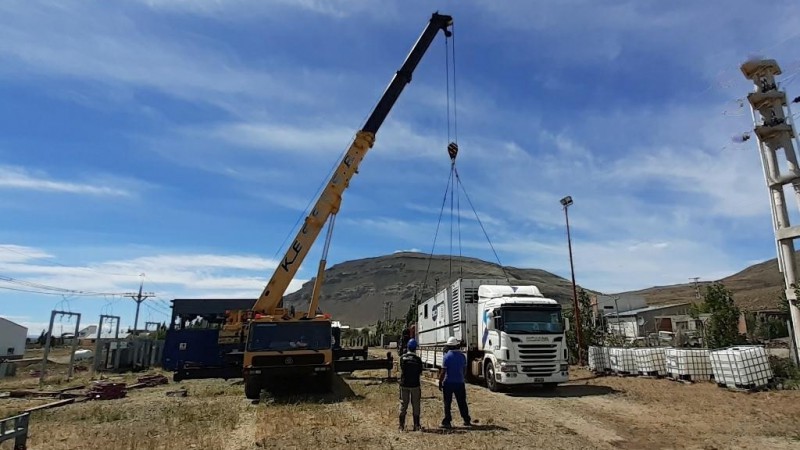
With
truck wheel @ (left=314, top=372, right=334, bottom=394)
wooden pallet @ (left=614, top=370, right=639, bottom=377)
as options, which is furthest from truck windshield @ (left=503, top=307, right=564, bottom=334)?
wooden pallet @ (left=614, top=370, right=639, bottom=377)

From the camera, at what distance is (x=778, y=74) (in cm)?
2264

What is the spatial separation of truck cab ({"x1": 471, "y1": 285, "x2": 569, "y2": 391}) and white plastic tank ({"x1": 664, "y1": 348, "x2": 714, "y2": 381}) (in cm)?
501

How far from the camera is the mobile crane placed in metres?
15.4

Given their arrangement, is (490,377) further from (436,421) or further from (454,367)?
(454,367)

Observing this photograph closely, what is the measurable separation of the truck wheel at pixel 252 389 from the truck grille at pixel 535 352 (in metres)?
8.49

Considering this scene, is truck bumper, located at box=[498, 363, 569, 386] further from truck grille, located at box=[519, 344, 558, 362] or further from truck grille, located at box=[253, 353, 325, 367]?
truck grille, located at box=[253, 353, 325, 367]

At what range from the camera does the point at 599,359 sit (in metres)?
23.0

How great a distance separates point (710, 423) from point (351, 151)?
15.1 m

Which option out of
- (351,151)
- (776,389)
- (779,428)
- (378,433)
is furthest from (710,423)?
(351,151)

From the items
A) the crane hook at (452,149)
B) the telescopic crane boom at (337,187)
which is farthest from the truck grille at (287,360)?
the crane hook at (452,149)

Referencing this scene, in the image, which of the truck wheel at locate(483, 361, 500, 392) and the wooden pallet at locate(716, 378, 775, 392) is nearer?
the wooden pallet at locate(716, 378, 775, 392)

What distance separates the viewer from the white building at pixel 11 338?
176ft

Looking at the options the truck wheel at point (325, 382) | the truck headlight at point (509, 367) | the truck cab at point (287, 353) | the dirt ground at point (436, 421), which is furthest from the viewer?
the truck headlight at point (509, 367)

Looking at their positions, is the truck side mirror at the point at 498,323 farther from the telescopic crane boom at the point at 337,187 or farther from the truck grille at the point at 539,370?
the telescopic crane boom at the point at 337,187
